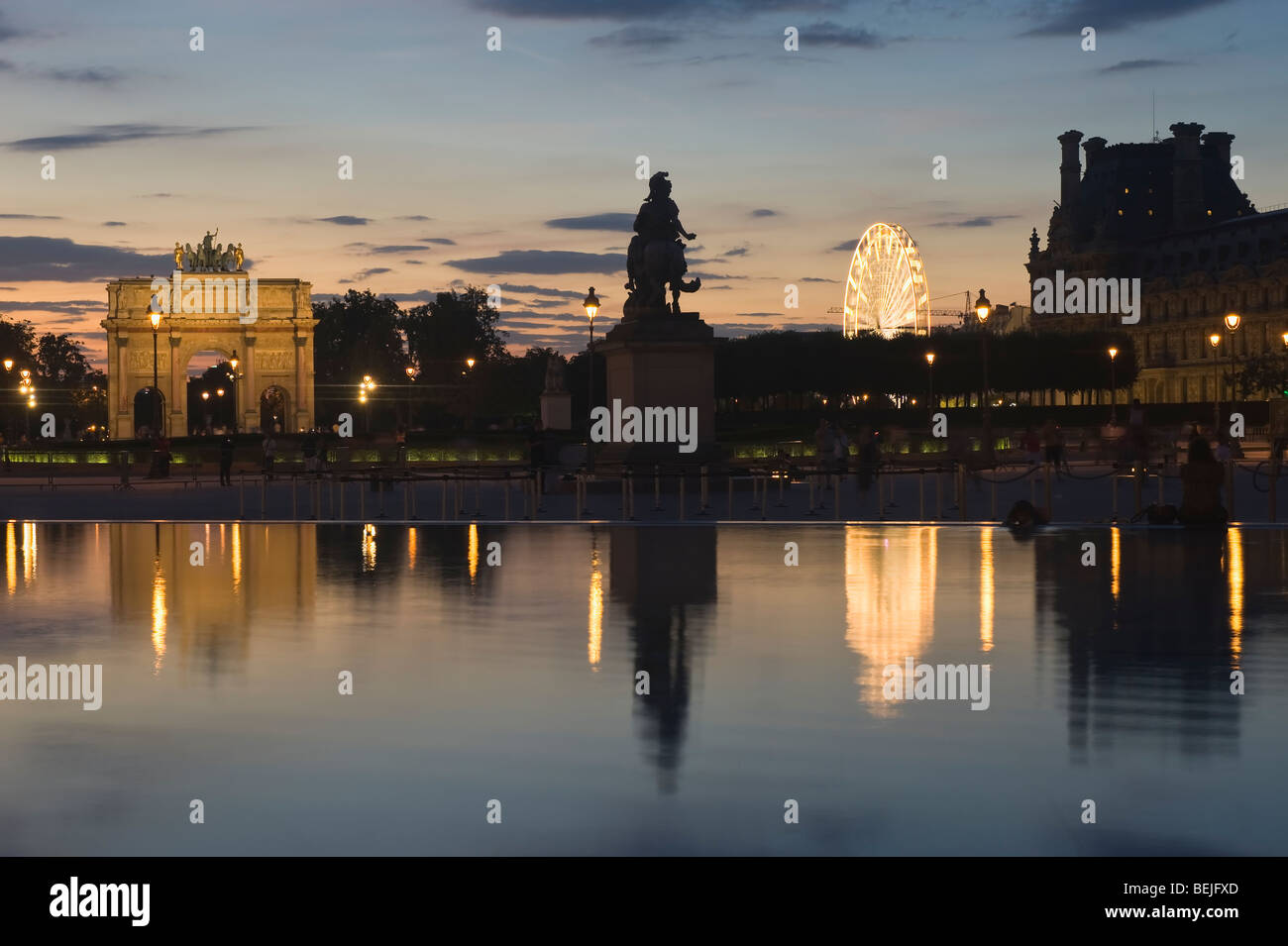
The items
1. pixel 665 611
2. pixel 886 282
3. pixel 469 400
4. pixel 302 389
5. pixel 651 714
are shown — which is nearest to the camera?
pixel 651 714

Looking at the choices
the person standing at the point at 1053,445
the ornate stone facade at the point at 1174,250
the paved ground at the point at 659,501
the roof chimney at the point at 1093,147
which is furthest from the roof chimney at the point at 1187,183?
the person standing at the point at 1053,445

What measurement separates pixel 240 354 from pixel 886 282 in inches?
2856

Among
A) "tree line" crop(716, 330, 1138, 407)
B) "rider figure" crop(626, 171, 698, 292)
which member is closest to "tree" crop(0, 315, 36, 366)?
"tree line" crop(716, 330, 1138, 407)

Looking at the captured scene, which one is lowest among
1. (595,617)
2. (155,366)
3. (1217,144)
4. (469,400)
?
(595,617)

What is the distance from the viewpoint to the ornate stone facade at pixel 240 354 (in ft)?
445

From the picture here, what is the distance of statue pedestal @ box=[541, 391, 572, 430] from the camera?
7025cm

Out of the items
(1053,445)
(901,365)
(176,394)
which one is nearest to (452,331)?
(176,394)

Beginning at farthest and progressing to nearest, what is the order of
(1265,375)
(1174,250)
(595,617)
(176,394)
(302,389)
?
(1174,250)
(176,394)
(302,389)
(1265,375)
(595,617)

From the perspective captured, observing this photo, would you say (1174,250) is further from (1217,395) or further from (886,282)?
(886,282)

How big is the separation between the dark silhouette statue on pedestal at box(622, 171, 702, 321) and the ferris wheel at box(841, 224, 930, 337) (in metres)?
45.8

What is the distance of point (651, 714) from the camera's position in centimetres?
985

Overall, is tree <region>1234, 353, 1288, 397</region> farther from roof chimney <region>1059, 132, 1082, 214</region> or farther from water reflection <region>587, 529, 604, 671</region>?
water reflection <region>587, 529, 604, 671</region>
